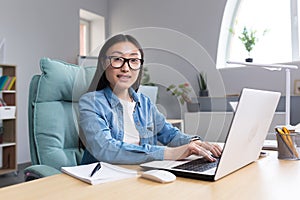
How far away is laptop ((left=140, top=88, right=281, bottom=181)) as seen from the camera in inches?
28.5

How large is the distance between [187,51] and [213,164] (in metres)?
0.54

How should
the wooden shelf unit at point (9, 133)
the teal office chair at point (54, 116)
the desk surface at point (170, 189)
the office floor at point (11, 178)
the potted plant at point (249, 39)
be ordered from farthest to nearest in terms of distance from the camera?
the potted plant at point (249, 39) < the wooden shelf unit at point (9, 133) < the office floor at point (11, 178) < the teal office chair at point (54, 116) < the desk surface at point (170, 189)

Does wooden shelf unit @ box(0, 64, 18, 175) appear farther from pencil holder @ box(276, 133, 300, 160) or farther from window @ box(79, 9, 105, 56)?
pencil holder @ box(276, 133, 300, 160)

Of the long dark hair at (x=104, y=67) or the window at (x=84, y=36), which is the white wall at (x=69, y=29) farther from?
the long dark hair at (x=104, y=67)

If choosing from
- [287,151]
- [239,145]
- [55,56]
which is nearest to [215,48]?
[55,56]

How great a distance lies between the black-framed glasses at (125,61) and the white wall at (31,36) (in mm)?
2844

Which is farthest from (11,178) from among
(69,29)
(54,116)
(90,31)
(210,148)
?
(210,148)

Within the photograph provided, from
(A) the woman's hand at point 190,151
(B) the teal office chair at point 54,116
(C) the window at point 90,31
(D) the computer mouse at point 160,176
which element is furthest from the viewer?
(C) the window at point 90,31

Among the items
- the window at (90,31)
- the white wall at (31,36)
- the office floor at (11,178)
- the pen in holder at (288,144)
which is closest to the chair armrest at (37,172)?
the pen in holder at (288,144)

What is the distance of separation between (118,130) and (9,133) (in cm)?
274

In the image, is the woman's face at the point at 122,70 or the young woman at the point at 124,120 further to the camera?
the woman's face at the point at 122,70

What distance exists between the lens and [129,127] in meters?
1.19

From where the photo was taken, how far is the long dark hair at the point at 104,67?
3.92ft

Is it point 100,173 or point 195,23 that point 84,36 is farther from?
point 100,173
